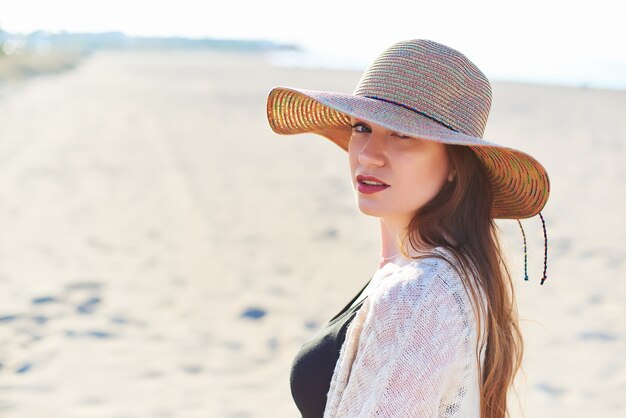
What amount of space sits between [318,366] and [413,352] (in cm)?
32

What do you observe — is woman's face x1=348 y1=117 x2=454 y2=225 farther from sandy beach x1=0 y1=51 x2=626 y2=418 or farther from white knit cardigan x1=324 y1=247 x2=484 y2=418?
sandy beach x1=0 y1=51 x2=626 y2=418

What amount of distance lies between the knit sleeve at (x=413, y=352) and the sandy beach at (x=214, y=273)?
2.04m

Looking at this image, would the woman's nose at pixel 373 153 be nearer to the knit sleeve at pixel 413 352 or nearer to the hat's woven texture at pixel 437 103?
the hat's woven texture at pixel 437 103

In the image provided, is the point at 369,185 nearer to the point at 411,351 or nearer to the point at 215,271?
the point at 411,351

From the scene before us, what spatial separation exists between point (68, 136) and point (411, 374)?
41.6ft

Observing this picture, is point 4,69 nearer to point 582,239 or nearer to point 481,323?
point 582,239

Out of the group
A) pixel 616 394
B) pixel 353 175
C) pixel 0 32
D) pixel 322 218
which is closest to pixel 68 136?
pixel 322 218

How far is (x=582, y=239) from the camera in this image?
6816mm

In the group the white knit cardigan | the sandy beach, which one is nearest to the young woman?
the white knit cardigan

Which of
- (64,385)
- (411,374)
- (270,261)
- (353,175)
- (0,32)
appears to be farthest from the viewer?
(0,32)

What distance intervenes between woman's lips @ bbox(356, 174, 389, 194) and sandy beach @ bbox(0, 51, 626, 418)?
6.12ft

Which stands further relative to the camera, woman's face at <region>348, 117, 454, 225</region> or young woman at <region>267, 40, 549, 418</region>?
woman's face at <region>348, 117, 454, 225</region>

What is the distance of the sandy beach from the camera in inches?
150

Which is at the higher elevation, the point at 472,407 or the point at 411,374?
the point at 411,374
